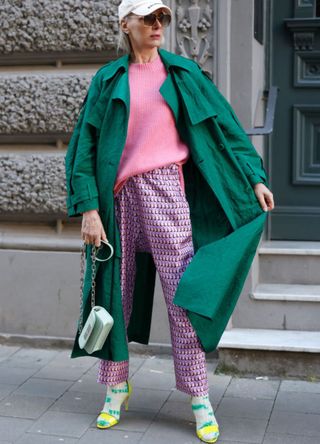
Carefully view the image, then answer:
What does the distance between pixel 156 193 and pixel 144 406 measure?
3.66 ft

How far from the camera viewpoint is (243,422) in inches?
159

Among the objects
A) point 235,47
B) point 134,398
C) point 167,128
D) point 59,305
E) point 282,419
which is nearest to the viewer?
point 167,128

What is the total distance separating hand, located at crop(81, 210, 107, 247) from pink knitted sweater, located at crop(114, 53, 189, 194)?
18 centimetres

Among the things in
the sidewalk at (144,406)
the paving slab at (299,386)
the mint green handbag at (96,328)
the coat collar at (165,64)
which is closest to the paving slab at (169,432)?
the sidewalk at (144,406)

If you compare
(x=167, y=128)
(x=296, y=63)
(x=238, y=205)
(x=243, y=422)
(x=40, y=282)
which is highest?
(x=296, y=63)

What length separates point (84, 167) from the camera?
3809mm

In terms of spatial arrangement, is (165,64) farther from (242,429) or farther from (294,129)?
(294,129)

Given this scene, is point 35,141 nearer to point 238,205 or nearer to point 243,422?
point 238,205

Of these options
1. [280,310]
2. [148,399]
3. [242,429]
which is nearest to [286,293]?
[280,310]

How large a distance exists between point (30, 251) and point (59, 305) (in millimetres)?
371

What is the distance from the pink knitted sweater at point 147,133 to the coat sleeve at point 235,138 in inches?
8.1

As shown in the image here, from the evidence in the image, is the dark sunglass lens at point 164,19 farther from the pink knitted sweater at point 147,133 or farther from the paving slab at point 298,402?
the paving slab at point 298,402

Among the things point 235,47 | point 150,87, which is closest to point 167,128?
point 150,87

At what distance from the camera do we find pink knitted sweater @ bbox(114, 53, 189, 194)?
12.4 ft
